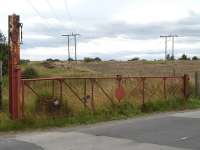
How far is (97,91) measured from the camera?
19.8 m

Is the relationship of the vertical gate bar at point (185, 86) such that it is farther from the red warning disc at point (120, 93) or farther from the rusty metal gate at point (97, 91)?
the red warning disc at point (120, 93)

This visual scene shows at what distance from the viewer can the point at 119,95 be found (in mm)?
20719

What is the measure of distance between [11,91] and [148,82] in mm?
7942

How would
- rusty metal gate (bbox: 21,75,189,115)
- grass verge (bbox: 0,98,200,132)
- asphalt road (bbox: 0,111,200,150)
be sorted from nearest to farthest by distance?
asphalt road (bbox: 0,111,200,150) → grass verge (bbox: 0,98,200,132) → rusty metal gate (bbox: 21,75,189,115)

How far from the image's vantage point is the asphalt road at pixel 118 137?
1216cm

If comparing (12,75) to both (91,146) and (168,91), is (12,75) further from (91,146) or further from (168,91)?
(168,91)

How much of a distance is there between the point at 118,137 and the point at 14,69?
4422 millimetres

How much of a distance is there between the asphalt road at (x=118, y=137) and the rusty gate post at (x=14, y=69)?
5.28 feet

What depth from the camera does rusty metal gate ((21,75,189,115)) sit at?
17.3m

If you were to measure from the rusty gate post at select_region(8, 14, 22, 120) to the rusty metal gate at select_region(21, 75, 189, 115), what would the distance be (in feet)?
1.12

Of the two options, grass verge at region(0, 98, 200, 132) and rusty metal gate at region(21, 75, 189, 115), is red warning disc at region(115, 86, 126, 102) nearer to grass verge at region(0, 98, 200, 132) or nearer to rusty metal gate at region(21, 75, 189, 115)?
rusty metal gate at region(21, 75, 189, 115)

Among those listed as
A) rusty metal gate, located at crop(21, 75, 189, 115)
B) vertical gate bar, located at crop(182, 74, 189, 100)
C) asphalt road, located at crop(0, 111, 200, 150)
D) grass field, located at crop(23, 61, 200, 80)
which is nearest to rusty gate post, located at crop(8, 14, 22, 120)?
rusty metal gate, located at crop(21, 75, 189, 115)

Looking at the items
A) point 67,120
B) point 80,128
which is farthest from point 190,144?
point 67,120

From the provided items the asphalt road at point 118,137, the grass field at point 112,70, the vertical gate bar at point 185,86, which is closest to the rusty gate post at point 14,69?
the asphalt road at point 118,137
